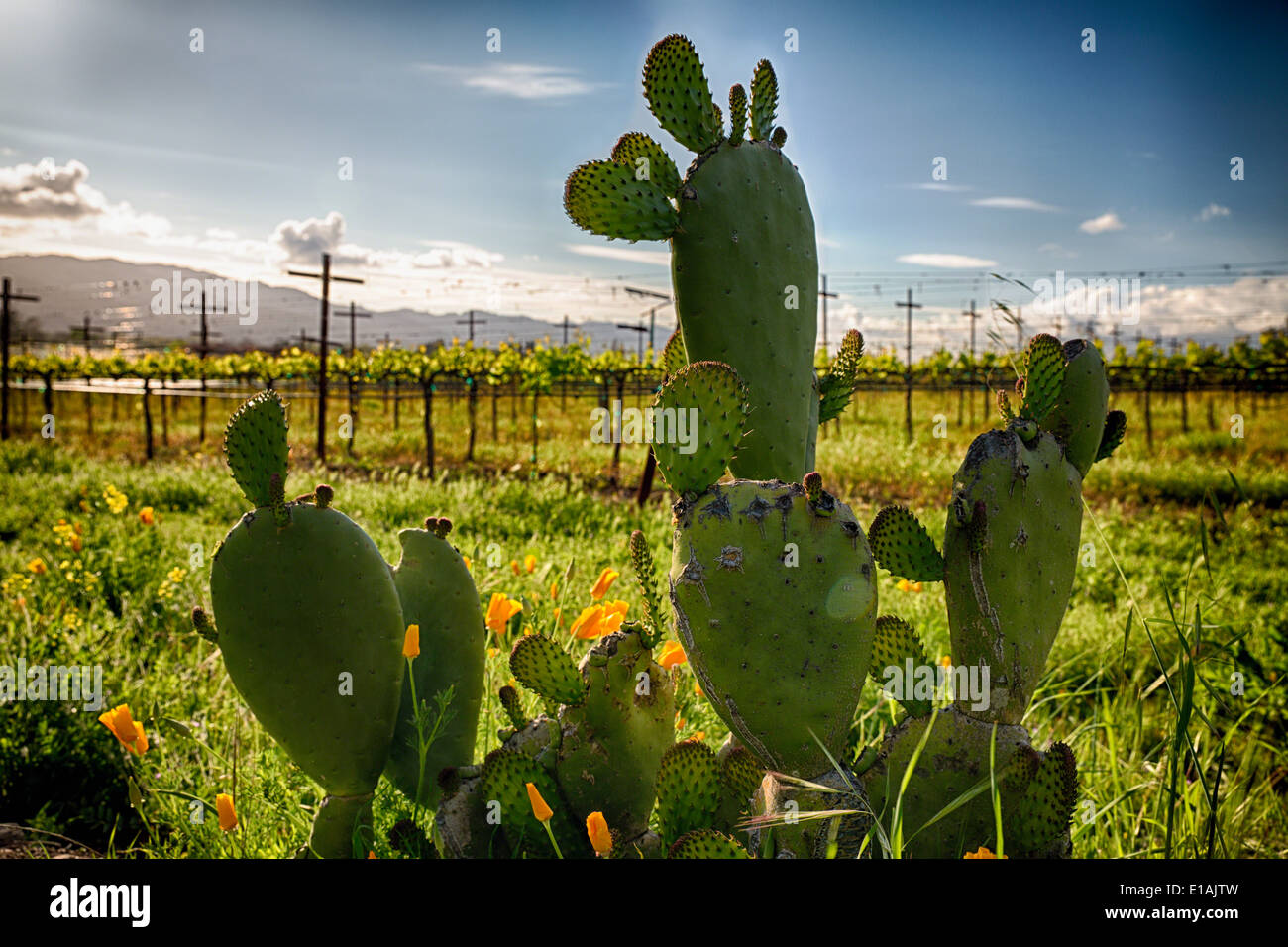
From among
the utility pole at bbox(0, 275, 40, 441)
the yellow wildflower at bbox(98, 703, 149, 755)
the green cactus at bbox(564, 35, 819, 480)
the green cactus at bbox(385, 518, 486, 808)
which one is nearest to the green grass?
the yellow wildflower at bbox(98, 703, 149, 755)

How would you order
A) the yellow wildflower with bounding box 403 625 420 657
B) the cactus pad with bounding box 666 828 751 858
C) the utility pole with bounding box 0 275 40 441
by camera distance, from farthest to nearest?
the utility pole with bounding box 0 275 40 441
the yellow wildflower with bounding box 403 625 420 657
the cactus pad with bounding box 666 828 751 858

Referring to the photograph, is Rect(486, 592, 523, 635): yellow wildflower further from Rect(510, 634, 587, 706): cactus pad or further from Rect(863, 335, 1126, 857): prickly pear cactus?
Rect(863, 335, 1126, 857): prickly pear cactus

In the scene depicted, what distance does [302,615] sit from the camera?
149cm

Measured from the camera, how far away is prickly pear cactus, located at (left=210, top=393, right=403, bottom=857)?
1.47 meters

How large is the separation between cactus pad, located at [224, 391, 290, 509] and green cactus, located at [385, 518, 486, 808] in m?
0.37

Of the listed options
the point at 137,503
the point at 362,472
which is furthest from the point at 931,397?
the point at 137,503

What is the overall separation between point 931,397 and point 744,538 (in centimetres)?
3669

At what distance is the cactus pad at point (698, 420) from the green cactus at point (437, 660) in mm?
734

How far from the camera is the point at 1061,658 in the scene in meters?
4.11

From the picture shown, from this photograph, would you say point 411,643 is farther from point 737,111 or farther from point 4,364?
point 4,364

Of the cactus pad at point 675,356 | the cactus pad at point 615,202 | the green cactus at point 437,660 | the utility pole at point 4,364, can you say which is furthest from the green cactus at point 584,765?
the utility pole at point 4,364

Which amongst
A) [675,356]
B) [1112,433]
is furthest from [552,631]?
[1112,433]

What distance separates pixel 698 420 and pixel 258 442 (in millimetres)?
752
